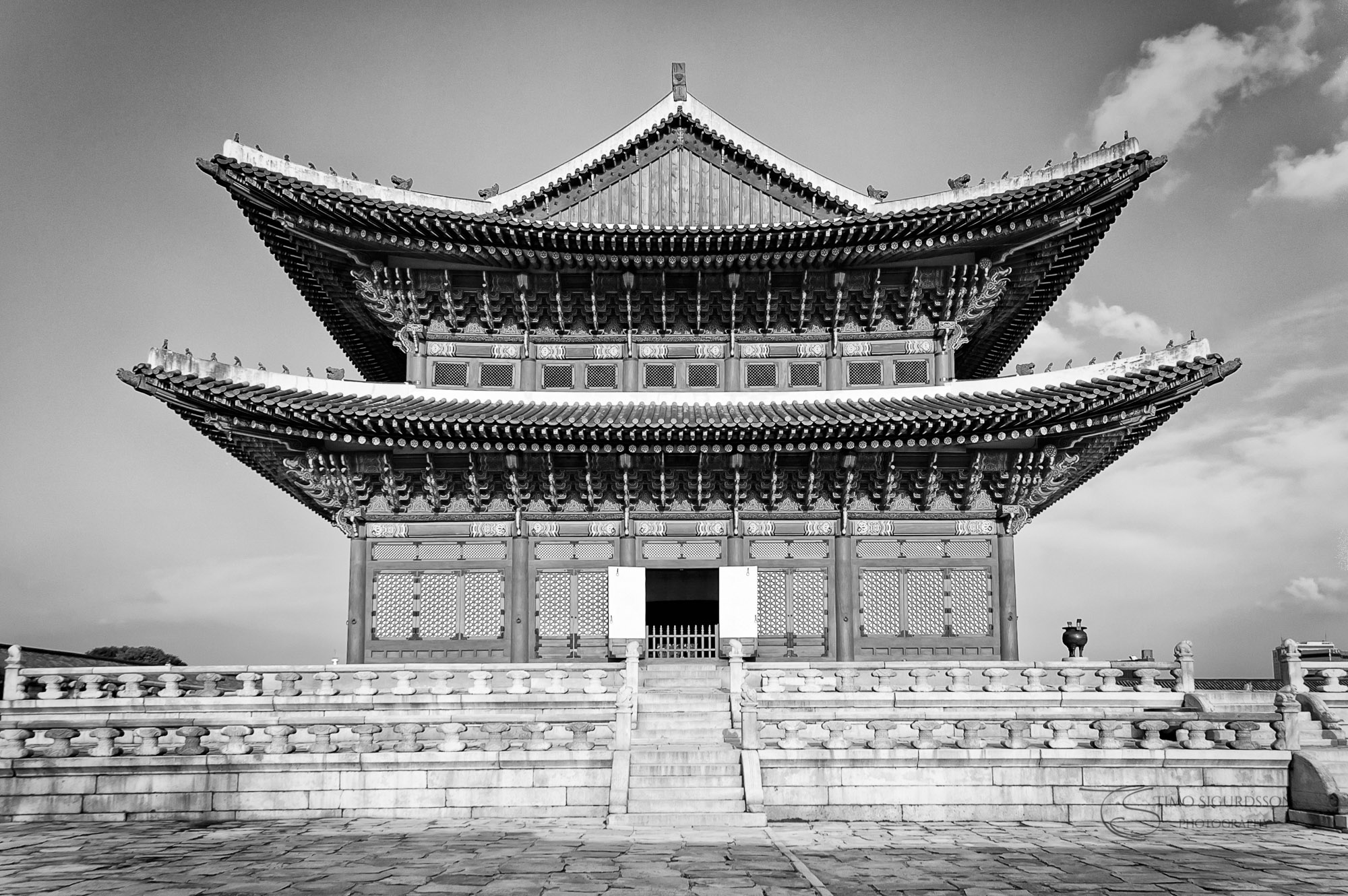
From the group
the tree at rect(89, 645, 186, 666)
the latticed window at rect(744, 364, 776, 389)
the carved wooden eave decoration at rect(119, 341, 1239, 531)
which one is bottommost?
the tree at rect(89, 645, 186, 666)

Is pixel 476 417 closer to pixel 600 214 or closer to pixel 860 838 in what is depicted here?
pixel 600 214

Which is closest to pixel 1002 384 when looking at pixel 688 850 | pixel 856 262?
pixel 856 262

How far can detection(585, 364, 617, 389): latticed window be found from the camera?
24.2 m

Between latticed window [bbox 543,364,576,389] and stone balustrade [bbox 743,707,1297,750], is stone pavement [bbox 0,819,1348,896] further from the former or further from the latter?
latticed window [bbox 543,364,576,389]

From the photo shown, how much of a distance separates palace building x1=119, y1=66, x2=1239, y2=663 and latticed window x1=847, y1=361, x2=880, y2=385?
70mm

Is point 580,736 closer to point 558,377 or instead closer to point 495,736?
point 495,736

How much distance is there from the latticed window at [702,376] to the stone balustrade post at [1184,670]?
11274 mm

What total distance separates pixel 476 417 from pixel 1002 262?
1223 centimetres

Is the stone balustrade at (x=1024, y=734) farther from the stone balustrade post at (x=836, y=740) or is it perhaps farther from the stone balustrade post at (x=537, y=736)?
the stone balustrade post at (x=537, y=736)

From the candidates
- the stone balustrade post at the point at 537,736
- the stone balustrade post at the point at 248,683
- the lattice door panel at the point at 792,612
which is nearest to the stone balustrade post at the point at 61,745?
the stone balustrade post at the point at 248,683

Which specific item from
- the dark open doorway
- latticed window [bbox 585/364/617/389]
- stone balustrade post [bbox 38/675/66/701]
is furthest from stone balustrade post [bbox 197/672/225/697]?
the dark open doorway

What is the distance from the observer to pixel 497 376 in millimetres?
24219

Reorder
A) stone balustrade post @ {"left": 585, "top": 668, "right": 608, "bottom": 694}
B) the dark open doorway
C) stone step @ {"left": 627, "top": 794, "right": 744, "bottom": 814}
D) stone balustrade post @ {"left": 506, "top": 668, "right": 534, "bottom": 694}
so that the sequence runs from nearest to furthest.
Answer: stone step @ {"left": 627, "top": 794, "right": 744, "bottom": 814}
stone balustrade post @ {"left": 585, "top": 668, "right": 608, "bottom": 694}
stone balustrade post @ {"left": 506, "top": 668, "right": 534, "bottom": 694}
the dark open doorway

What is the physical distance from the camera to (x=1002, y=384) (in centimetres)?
2292
